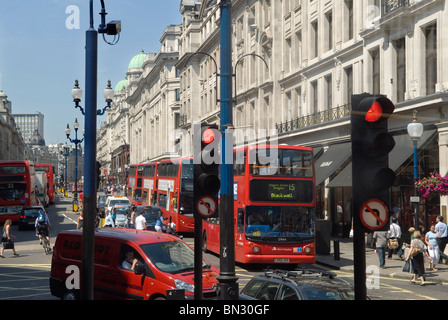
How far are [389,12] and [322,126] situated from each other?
29.6 feet

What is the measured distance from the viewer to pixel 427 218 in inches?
1046

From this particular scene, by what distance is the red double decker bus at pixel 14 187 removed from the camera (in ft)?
145

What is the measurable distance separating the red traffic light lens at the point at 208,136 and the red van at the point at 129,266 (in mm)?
3300

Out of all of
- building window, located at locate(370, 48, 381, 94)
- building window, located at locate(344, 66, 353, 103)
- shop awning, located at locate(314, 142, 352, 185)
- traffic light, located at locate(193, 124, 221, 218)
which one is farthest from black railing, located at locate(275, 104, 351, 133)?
traffic light, located at locate(193, 124, 221, 218)

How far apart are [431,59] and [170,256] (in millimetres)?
17721

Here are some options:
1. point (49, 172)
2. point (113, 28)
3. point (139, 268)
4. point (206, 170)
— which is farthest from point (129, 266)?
point (49, 172)

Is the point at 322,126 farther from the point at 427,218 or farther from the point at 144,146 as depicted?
the point at 144,146

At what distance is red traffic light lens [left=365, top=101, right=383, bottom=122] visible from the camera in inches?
231

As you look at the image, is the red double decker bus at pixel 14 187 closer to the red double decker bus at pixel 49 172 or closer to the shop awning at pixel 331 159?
the shop awning at pixel 331 159

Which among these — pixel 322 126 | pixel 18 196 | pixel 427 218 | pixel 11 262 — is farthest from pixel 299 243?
pixel 18 196

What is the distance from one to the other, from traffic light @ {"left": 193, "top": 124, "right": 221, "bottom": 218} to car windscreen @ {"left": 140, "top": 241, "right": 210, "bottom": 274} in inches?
136

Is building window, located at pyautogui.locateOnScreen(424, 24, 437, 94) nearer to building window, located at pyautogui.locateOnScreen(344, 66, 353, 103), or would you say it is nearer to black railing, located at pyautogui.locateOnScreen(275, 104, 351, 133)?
black railing, located at pyautogui.locateOnScreen(275, 104, 351, 133)
